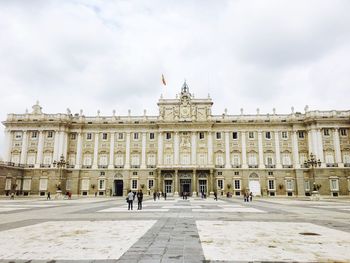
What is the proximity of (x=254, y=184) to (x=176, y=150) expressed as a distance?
16.2m

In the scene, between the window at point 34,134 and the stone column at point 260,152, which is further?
the window at point 34,134

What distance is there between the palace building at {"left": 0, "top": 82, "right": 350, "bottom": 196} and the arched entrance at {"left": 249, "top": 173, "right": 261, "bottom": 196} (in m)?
0.19

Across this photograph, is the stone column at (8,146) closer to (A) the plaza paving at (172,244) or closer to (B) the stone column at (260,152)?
(B) the stone column at (260,152)

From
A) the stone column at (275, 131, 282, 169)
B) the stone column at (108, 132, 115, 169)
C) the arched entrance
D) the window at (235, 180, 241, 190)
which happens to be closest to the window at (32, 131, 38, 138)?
the stone column at (108, 132, 115, 169)

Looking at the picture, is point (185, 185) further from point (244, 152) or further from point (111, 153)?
point (111, 153)

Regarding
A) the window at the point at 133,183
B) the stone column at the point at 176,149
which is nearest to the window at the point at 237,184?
the stone column at the point at 176,149

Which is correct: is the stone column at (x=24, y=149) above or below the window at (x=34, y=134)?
below

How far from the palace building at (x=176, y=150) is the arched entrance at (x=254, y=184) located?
0.19m

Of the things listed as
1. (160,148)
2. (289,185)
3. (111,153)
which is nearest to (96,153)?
(111,153)

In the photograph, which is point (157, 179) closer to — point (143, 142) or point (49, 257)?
point (143, 142)

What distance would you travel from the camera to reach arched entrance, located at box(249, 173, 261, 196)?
57.0 metres

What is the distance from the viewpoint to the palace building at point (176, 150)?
56.5m

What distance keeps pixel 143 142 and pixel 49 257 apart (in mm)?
52869

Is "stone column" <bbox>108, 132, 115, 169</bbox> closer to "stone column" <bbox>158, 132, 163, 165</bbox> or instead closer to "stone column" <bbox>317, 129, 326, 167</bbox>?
"stone column" <bbox>158, 132, 163, 165</bbox>
